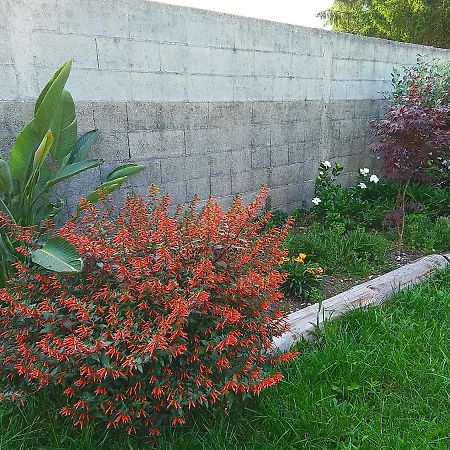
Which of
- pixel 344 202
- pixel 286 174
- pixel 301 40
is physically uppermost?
pixel 301 40

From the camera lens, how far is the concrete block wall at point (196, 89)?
3.29m

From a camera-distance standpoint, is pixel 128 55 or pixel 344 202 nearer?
pixel 128 55

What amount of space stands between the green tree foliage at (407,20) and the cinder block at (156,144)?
1247 centimetres

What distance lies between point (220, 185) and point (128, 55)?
1.52 m

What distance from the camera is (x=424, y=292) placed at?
3.67m

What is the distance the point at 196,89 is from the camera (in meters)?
4.31

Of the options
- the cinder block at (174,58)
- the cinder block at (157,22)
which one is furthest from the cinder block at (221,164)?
the cinder block at (157,22)

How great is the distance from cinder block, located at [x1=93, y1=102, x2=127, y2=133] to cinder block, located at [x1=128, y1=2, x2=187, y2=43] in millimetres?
551

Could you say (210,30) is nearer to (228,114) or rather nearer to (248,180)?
(228,114)

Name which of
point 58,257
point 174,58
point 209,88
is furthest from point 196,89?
point 58,257

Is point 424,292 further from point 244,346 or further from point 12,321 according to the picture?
point 12,321

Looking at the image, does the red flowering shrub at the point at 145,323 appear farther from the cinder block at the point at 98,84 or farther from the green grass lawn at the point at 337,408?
the cinder block at the point at 98,84

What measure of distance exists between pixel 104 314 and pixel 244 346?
0.62 meters

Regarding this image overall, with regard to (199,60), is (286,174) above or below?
below
